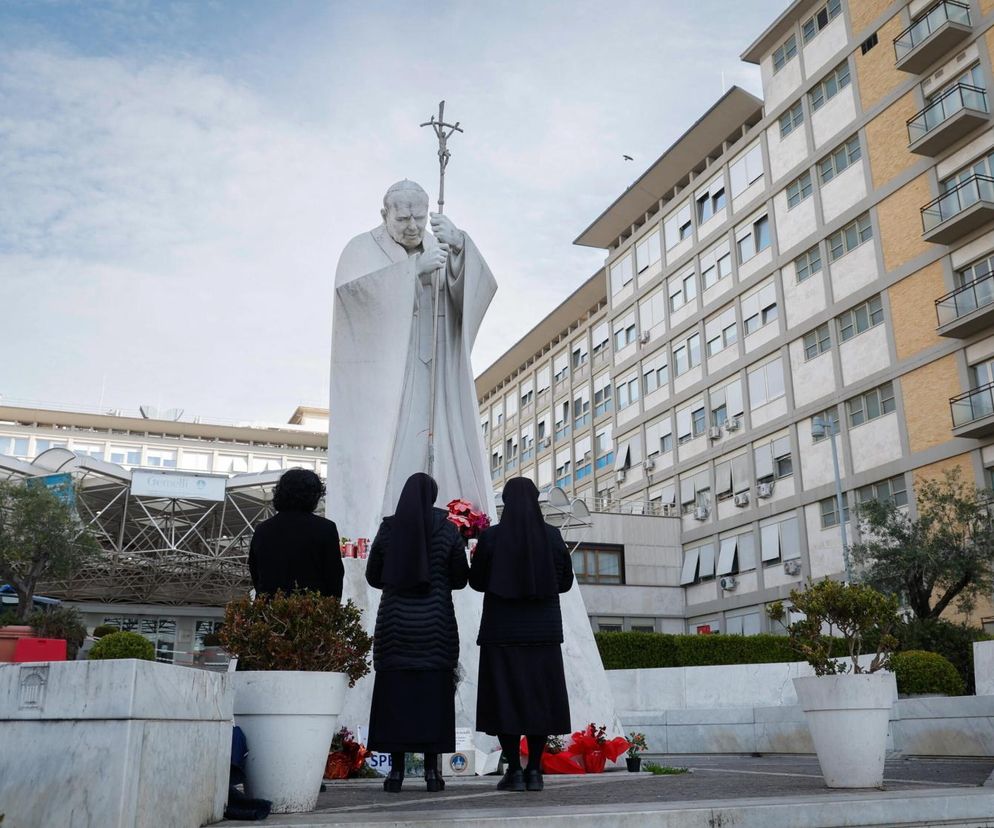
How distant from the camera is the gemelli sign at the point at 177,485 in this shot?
3916 cm

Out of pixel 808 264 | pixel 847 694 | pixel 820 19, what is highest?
pixel 820 19

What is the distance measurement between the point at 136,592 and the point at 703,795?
49.6 metres

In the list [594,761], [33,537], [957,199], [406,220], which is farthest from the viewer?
[33,537]

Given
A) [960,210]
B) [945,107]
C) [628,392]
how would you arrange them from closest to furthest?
[960,210] < [945,107] < [628,392]

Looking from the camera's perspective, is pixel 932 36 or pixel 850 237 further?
pixel 850 237

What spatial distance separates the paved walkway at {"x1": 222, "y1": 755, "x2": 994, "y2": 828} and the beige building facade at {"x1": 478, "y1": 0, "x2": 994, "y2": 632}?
2440 centimetres

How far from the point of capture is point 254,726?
4797mm

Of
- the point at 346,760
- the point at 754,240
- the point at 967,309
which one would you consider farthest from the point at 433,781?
the point at 754,240

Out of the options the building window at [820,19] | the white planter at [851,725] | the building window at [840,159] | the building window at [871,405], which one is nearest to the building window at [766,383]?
the building window at [871,405]

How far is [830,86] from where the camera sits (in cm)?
3638

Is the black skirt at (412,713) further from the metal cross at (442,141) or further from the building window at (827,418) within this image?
the building window at (827,418)

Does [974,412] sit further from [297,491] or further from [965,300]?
[297,491]

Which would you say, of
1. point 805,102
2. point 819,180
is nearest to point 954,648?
point 819,180

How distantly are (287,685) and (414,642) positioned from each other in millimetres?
1526
